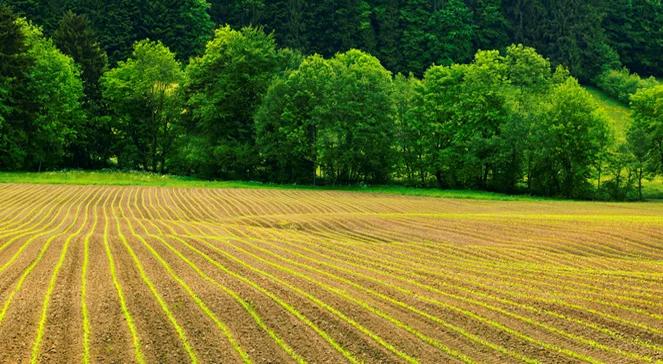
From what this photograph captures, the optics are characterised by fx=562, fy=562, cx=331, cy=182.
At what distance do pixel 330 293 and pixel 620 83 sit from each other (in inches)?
3725

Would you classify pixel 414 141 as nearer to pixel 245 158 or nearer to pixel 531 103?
pixel 531 103

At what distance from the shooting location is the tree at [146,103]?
64.2m

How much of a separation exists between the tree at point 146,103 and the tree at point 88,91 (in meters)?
1.87

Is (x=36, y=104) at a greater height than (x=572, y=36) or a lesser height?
lesser

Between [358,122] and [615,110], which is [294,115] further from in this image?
[615,110]

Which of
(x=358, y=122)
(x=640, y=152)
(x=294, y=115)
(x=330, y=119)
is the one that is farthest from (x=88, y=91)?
(x=640, y=152)

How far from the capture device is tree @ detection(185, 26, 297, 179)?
57.8m

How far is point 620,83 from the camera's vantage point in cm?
9288

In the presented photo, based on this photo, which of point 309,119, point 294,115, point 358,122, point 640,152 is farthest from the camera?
point 294,115

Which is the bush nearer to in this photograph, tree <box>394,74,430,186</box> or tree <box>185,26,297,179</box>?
tree <box>394,74,430,186</box>

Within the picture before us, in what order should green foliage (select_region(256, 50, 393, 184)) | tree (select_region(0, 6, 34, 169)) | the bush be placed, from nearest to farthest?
green foliage (select_region(256, 50, 393, 184)) < tree (select_region(0, 6, 34, 169)) < the bush

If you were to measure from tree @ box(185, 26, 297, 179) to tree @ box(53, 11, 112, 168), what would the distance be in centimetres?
1231

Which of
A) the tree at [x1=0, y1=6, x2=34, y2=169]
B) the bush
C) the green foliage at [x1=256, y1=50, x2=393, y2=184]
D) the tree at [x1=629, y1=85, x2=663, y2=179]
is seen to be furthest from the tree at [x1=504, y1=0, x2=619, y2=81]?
the tree at [x1=0, y1=6, x2=34, y2=169]

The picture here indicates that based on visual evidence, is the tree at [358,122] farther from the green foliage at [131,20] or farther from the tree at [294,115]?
the green foliage at [131,20]
